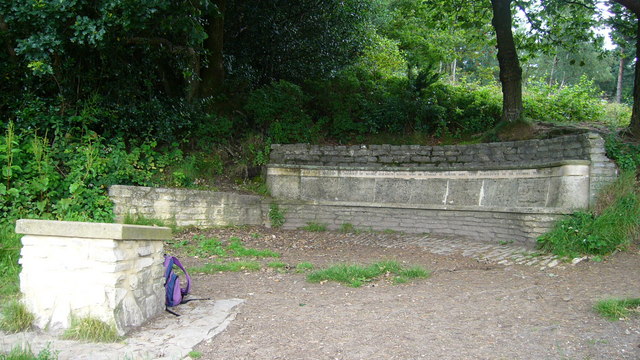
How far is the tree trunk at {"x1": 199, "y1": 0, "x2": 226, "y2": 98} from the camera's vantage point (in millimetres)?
10414

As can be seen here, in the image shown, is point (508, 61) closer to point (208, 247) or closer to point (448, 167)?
point (448, 167)

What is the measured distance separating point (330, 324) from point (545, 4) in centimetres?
994

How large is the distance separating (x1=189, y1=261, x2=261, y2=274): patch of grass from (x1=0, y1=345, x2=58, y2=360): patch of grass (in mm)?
3095

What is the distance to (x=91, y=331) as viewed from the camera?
352 centimetres

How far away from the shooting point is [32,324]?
12.1 feet

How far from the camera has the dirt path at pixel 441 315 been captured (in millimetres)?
3537

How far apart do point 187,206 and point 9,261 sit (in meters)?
3.53

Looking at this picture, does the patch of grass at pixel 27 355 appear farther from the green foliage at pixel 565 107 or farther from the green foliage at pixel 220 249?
the green foliage at pixel 565 107

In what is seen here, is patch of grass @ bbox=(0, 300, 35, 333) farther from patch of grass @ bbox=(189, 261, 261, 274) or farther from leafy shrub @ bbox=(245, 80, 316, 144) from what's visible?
leafy shrub @ bbox=(245, 80, 316, 144)

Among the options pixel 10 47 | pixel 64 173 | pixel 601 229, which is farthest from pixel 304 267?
pixel 10 47

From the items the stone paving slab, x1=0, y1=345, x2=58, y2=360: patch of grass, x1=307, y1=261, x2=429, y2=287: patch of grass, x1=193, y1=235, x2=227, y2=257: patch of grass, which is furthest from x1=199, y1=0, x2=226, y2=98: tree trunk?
x1=0, y1=345, x2=58, y2=360: patch of grass

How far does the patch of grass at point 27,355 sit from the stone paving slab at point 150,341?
2.0 inches

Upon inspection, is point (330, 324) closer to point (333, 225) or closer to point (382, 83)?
point (333, 225)

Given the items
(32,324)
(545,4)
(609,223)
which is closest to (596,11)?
(545,4)
